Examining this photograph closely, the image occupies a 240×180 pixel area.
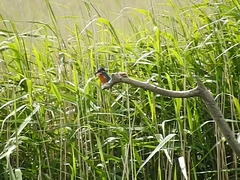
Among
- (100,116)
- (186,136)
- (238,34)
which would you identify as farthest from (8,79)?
(238,34)

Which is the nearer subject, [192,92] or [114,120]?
[192,92]

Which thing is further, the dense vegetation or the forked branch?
the dense vegetation

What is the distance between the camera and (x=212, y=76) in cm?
181

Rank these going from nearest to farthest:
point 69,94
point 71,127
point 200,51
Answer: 1. point 71,127
2. point 69,94
3. point 200,51

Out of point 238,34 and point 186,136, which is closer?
point 186,136

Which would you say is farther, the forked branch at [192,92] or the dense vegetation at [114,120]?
the dense vegetation at [114,120]

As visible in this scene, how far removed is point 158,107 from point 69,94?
1.06 feet

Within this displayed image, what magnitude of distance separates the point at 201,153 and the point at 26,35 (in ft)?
2.65

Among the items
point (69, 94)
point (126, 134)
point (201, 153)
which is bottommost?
point (201, 153)

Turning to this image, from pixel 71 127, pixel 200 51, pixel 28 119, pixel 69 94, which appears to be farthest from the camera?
pixel 200 51

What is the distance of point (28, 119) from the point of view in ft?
5.02

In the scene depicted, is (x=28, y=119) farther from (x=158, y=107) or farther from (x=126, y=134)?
(x=158, y=107)

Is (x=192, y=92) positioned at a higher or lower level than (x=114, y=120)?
higher

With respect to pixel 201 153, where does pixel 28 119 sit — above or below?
above
